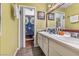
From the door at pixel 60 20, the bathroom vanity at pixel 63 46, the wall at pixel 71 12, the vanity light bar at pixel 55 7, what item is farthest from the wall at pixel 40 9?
the bathroom vanity at pixel 63 46

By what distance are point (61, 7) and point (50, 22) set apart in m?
0.57

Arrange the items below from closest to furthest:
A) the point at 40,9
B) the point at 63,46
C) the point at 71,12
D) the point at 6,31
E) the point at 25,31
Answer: the point at 63,46 → the point at 6,31 → the point at 71,12 → the point at 40,9 → the point at 25,31

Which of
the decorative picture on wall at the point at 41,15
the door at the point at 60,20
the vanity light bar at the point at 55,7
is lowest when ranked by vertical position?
the door at the point at 60,20

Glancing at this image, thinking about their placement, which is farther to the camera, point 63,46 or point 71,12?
point 71,12

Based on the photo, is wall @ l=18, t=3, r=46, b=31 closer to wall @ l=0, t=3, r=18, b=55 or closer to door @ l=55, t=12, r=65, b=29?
door @ l=55, t=12, r=65, b=29

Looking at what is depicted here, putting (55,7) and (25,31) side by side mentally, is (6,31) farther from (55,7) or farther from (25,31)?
(25,31)

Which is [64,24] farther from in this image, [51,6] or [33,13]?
[33,13]

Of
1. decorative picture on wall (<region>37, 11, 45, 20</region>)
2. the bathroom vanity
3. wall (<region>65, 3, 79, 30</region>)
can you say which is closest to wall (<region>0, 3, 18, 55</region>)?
the bathroom vanity

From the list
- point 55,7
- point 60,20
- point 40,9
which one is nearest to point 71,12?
point 60,20

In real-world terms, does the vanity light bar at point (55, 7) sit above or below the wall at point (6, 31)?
above

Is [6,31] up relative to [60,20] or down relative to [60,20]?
down

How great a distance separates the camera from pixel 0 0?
5.55 ft

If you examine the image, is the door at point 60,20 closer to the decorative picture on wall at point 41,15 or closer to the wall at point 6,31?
the decorative picture on wall at point 41,15

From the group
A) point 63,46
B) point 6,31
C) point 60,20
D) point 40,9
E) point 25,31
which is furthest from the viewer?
point 25,31
